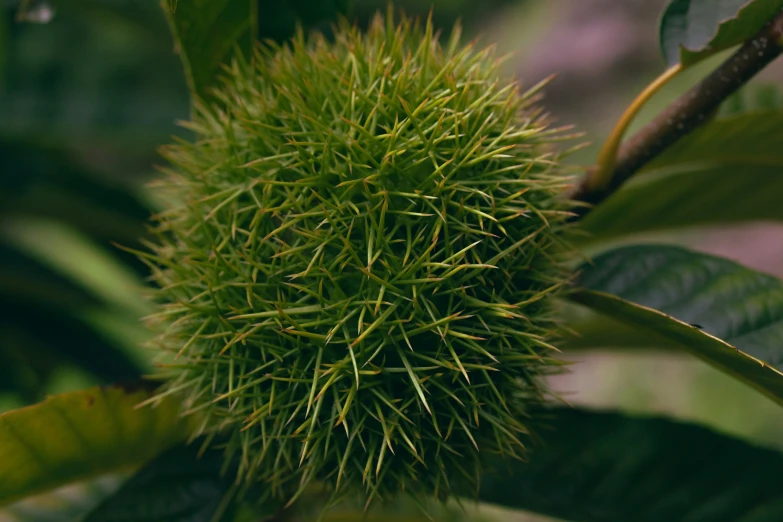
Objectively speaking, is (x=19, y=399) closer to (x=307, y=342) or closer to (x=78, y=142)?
(x=78, y=142)

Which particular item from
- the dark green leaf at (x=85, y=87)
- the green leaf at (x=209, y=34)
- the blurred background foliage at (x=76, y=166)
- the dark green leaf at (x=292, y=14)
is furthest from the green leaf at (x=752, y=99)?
the dark green leaf at (x=85, y=87)

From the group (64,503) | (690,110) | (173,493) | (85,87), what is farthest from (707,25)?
(85,87)

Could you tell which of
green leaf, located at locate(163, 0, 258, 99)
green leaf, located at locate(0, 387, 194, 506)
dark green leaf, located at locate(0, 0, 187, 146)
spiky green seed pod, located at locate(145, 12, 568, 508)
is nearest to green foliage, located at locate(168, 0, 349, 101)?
green leaf, located at locate(163, 0, 258, 99)

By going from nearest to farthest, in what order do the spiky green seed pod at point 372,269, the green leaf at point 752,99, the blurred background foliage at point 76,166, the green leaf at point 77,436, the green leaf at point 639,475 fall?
the spiky green seed pod at point 372,269 → the green leaf at point 77,436 → the green leaf at point 639,475 → the green leaf at point 752,99 → the blurred background foliage at point 76,166

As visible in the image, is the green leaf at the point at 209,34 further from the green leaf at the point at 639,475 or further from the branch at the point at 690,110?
the green leaf at the point at 639,475

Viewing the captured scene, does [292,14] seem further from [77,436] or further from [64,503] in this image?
[64,503]

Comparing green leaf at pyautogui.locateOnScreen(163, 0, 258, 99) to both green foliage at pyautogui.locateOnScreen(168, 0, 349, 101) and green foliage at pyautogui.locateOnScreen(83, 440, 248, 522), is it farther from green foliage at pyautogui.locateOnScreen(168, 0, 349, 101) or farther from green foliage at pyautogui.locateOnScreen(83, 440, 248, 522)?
green foliage at pyautogui.locateOnScreen(83, 440, 248, 522)

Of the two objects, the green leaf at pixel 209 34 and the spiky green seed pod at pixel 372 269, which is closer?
the spiky green seed pod at pixel 372 269

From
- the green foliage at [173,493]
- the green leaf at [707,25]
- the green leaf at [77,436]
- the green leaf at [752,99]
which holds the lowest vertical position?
the green foliage at [173,493]
